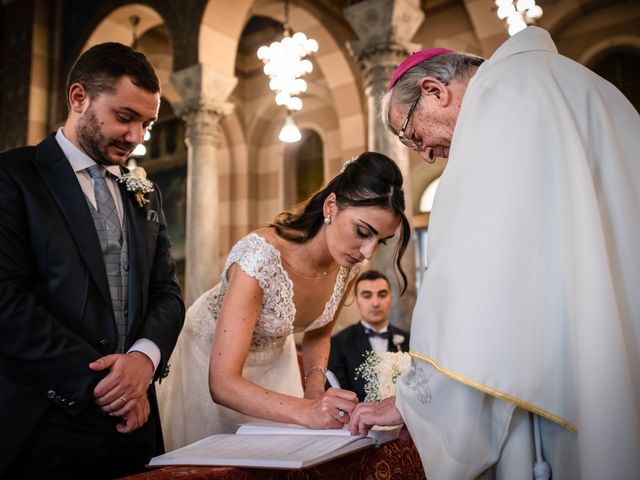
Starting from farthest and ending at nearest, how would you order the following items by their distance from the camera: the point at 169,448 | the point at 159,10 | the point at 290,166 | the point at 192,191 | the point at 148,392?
the point at 290,166, the point at 159,10, the point at 192,191, the point at 169,448, the point at 148,392

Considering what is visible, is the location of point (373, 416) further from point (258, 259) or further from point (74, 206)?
point (74, 206)

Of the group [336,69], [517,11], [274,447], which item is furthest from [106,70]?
[336,69]

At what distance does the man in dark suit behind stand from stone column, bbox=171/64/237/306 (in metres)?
3.68

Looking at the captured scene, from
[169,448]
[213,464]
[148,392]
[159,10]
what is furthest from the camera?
[159,10]

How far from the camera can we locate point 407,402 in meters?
1.63

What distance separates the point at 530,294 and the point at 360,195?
125 centimetres

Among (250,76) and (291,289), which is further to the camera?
(250,76)

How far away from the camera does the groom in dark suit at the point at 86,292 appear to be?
1.89 metres

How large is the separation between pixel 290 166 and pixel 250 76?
2.42 m

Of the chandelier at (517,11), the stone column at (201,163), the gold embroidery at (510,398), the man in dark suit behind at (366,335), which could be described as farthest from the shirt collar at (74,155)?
the stone column at (201,163)

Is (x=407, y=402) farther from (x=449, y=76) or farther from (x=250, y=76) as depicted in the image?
(x=250, y=76)

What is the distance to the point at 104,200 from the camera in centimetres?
231

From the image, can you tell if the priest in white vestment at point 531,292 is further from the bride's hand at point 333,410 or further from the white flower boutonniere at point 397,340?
the white flower boutonniere at point 397,340

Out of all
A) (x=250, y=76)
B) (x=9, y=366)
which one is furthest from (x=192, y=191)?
(x=9, y=366)
